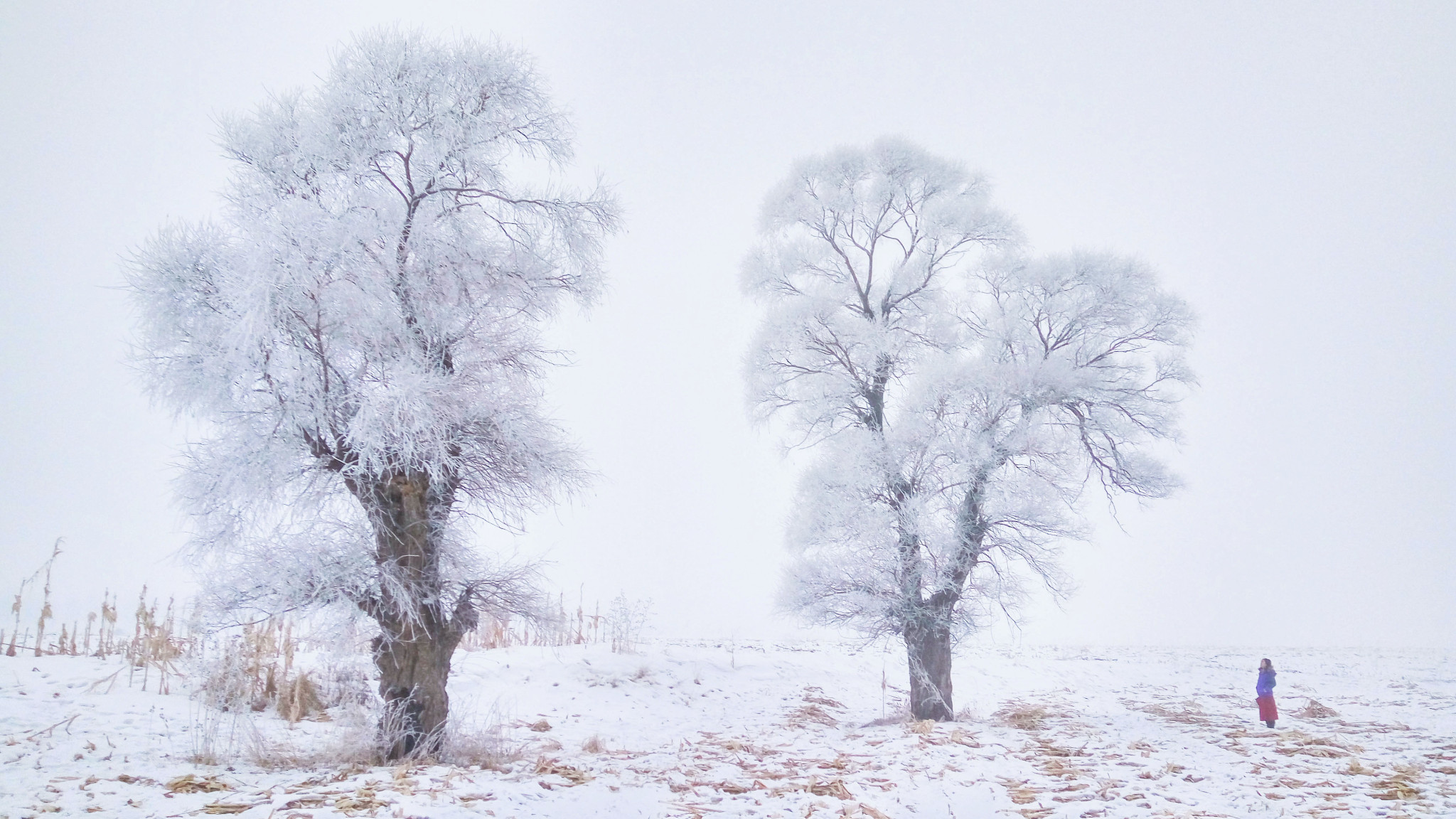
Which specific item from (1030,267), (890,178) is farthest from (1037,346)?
(890,178)

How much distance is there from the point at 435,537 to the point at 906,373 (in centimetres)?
772

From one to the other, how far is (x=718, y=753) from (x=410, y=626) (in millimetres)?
3747

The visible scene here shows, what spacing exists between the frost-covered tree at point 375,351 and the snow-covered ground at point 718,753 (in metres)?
1.32

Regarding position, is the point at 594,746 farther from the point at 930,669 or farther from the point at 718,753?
the point at 930,669

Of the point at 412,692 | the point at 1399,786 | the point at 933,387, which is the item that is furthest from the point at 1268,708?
the point at 412,692

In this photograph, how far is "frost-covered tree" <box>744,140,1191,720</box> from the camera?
34.3 feet

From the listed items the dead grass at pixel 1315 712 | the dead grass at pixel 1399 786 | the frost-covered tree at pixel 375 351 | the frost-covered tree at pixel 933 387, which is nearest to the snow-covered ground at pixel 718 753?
the dead grass at pixel 1399 786

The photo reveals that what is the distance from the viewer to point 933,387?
10.4m

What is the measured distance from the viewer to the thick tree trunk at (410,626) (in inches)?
249

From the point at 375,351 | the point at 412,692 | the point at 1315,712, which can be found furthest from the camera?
the point at 1315,712

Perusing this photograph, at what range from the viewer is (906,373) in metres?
11.6

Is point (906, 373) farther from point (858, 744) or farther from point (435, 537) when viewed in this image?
point (435, 537)

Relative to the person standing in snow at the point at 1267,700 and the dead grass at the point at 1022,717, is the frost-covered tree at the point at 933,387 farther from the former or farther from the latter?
the person standing in snow at the point at 1267,700

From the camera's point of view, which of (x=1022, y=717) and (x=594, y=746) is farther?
(x=1022, y=717)
